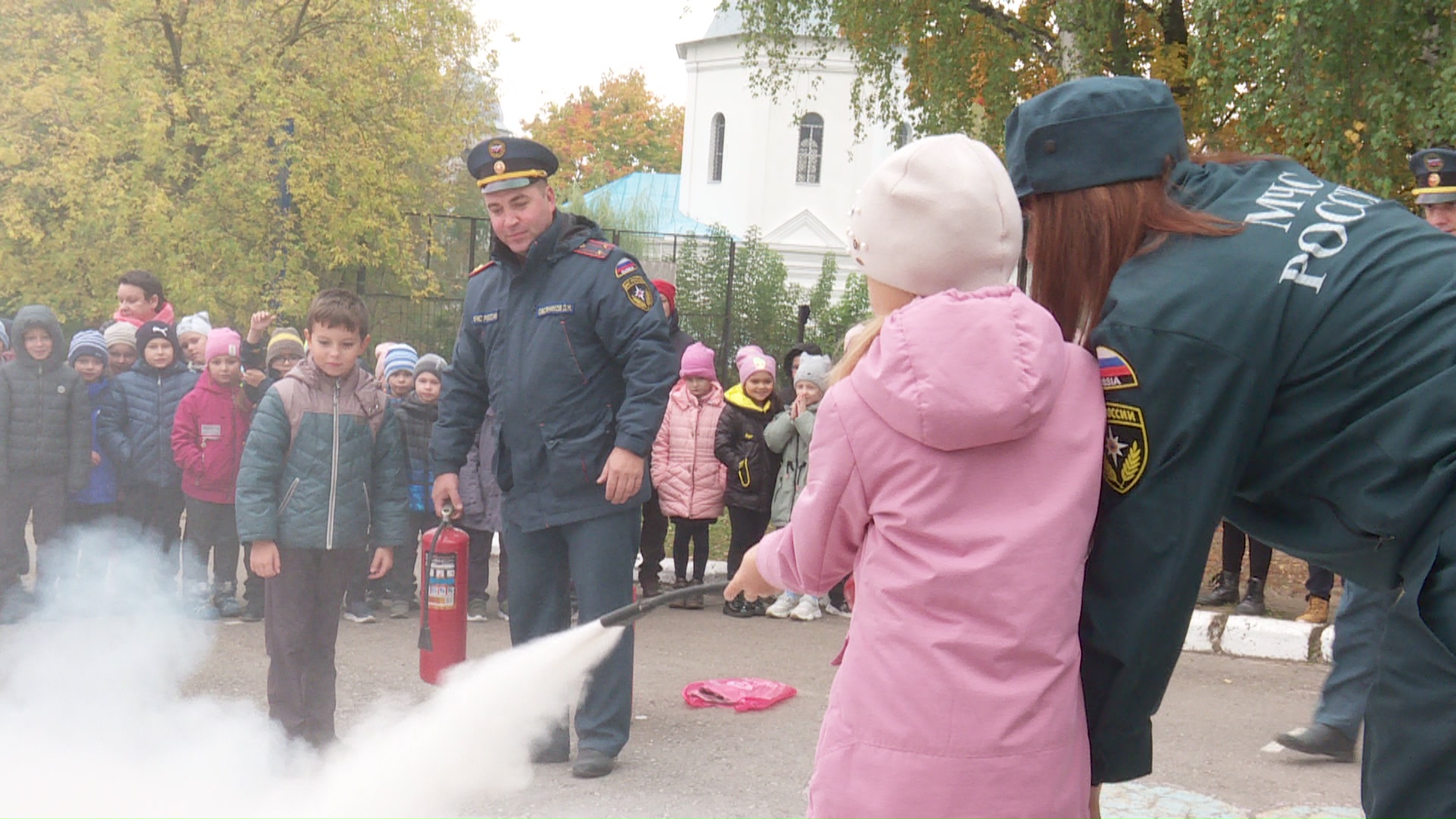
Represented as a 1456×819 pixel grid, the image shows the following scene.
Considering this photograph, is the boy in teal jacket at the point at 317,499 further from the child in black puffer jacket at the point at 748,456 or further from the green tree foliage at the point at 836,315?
the green tree foliage at the point at 836,315

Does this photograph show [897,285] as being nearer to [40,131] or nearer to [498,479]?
[498,479]

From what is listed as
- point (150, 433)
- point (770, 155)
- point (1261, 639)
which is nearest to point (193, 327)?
point (150, 433)

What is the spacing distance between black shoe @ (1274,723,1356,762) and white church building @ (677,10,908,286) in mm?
36563

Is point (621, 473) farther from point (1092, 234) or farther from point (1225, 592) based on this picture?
point (1225, 592)

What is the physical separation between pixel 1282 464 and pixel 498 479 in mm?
3837

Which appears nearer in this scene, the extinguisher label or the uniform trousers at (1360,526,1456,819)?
the uniform trousers at (1360,526,1456,819)

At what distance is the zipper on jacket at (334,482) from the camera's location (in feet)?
17.9

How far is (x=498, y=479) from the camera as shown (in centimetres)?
548

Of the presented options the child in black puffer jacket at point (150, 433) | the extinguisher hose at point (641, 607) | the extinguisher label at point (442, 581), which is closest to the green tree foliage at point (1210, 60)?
the extinguisher label at point (442, 581)

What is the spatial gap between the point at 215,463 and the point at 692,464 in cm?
318

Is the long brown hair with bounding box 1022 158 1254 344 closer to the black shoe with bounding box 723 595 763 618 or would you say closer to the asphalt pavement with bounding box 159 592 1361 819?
the asphalt pavement with bounding box 159 592 1361 819

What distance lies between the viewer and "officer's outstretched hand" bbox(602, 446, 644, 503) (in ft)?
17.0

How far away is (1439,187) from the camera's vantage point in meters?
5.96

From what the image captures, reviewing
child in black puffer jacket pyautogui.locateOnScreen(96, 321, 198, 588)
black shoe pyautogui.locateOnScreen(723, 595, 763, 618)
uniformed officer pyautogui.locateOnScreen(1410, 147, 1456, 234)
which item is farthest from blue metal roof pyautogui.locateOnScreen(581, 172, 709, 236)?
uniformed officer pyautogui.locateOnScreen(1410, 147, 1456, 234)
